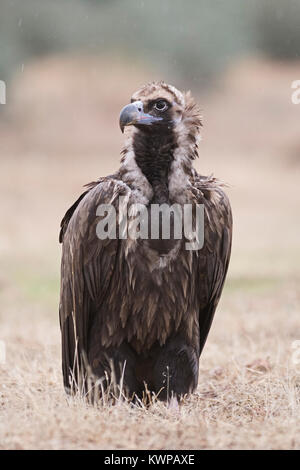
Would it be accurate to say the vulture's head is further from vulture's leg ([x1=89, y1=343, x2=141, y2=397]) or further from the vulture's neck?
vulture's leg ([x1=89, y1=343, x2=141, y2=397])

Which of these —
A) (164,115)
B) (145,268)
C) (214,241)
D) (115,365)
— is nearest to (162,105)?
(164,115)

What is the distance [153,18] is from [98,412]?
36.3m

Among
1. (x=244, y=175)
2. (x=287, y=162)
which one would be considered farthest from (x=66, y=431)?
(x=287, y=162)

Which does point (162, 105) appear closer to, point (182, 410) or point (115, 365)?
point (115, 365)

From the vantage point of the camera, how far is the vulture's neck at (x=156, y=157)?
5215 millimetres

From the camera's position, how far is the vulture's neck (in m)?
5.21

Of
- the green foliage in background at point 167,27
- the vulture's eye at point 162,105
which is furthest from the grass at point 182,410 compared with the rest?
the green foliage in background at point 167,27

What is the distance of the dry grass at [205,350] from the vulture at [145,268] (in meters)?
0.30

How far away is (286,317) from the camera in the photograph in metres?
9.86

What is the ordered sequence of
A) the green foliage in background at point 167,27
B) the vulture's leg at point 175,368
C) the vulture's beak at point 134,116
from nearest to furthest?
the vulture's beak at point 134,116
the vulture's leg at point 175,368
the green foliage in background at point 167,27

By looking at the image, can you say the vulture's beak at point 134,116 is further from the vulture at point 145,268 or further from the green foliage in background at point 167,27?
the green foliage in background at point 167,27

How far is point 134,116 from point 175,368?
1.51 m
